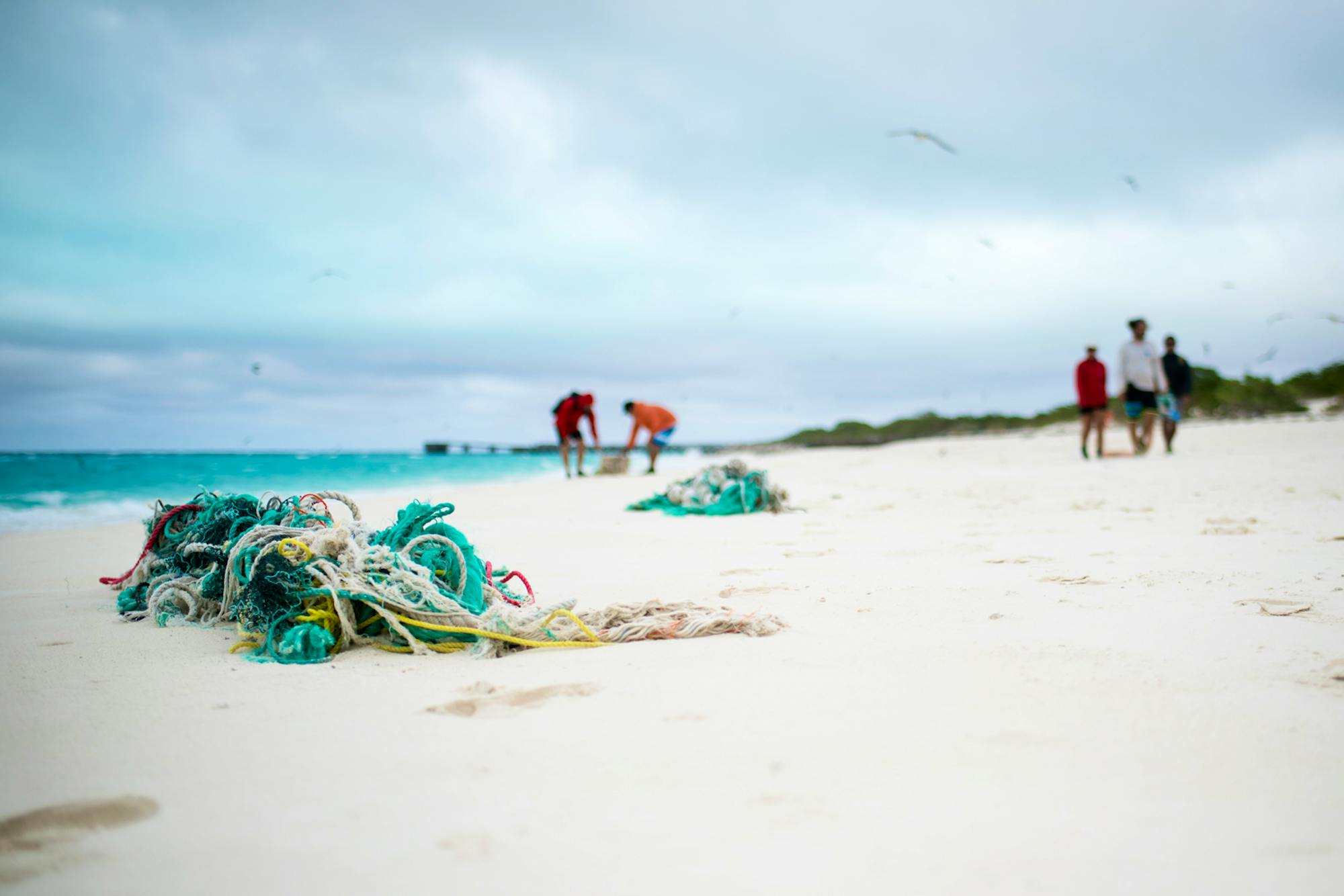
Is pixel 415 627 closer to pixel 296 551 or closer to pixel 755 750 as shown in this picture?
pixel 296 551

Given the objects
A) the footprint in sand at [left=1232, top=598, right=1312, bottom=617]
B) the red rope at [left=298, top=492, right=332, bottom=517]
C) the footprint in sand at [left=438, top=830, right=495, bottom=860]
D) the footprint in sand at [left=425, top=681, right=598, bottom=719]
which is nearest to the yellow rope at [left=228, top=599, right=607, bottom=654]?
the footprint in sand at [left=425, top=681, right=598, bottom=719]

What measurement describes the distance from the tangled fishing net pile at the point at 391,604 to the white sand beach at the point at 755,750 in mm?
95

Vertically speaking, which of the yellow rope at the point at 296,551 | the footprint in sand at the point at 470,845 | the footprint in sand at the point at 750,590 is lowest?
the footprint in sand at the point at 470,845

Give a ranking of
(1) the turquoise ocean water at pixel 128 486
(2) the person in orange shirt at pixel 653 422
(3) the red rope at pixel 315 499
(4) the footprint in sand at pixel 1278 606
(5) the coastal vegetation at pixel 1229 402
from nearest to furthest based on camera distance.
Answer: (4) the footprint in sand at pixel 1278 606 → (3) the red rope at pixel 315 499 → (1) the turquoise ocean water at pixel 128 486 → (2) the person in orange shirt at pixel 653 422 → (5) the coastal vegetation at pixel 1229 402

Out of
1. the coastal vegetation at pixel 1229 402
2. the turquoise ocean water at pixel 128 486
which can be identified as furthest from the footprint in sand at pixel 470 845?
the coastal vegetation at pixel 1229 402

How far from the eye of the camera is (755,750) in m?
1.59

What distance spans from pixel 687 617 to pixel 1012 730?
117 cm

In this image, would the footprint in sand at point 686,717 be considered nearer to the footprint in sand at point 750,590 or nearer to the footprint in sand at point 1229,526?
the footprint in sand at point 750,590

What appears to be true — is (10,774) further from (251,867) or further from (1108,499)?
A: (1108,499)

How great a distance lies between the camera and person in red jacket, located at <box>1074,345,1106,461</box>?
1053cm

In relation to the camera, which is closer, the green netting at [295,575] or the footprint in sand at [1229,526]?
the green netting at [295,575]

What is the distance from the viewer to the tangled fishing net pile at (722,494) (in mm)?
6902

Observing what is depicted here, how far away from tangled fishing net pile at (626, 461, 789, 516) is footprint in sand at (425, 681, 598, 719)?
4.91 meters

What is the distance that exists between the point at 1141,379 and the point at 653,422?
7.06 metres
